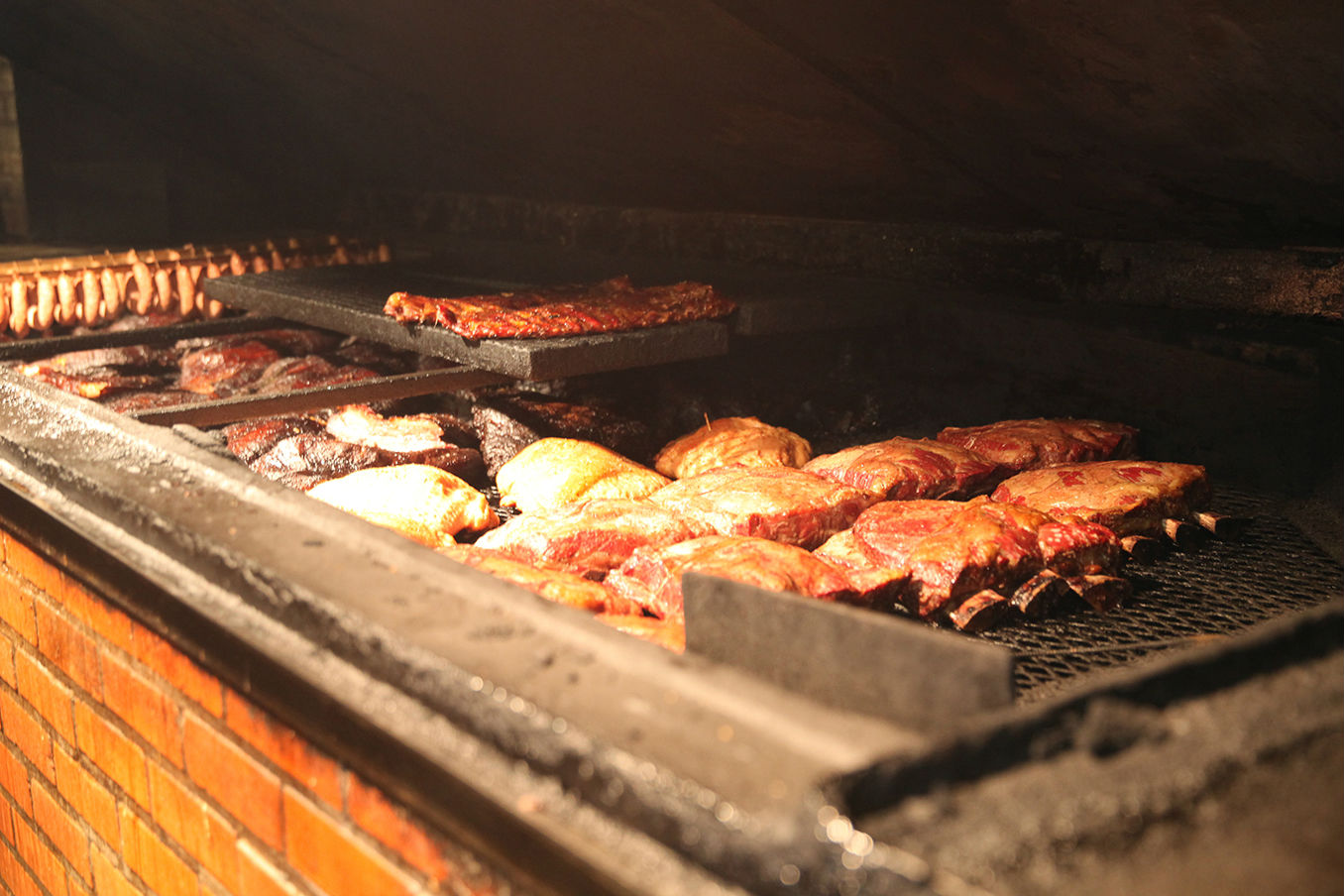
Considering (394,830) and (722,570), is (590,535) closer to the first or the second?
(722,570)

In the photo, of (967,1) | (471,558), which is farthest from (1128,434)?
(471,558)

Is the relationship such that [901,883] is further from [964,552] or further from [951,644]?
[964,552]

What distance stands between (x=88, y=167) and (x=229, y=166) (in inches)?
40.5

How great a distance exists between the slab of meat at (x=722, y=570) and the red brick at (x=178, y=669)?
961mm

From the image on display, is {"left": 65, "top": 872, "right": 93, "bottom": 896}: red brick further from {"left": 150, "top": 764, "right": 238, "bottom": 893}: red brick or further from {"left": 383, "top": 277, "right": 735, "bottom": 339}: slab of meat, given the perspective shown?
{"left": 383, "top": 277, "right": 735, "bottom": 339}: slab of meat

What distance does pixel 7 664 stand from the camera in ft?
9.84

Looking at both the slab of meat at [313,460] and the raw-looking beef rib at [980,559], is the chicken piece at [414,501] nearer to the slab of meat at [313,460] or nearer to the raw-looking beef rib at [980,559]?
the slab of meat at [313,460]

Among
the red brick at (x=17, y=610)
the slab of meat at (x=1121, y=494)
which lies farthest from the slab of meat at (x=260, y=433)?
the slab of meat at (x=1121, y=494)

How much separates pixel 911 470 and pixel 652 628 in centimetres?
130

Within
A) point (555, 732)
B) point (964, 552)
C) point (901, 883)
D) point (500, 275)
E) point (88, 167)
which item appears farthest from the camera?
point (88, 167)

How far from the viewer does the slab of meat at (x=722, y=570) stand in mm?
2434

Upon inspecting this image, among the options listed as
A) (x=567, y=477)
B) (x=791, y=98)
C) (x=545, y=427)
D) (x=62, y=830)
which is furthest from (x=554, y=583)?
(x=791, y=98)

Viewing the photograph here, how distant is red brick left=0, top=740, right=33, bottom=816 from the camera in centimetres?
304

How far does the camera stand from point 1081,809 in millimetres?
1110
